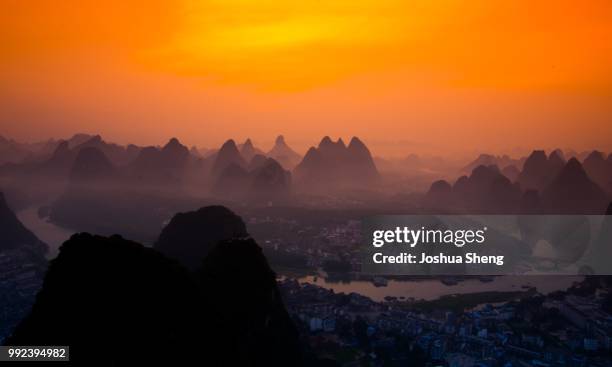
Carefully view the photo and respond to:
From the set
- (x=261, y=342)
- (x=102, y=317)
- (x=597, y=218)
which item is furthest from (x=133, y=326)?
(x=597, y=218)

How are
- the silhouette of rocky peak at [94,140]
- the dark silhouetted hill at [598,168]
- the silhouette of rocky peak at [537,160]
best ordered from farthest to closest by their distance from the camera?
1. the silhouette of rocky peak at [94,140]
2. the dark silhouetted hill at [598,168]
3. the silhouette of rocky peak at [537,160]

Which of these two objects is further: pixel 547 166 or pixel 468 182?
pixel 547 166

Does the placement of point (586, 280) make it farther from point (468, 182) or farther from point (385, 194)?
point (385, 194)

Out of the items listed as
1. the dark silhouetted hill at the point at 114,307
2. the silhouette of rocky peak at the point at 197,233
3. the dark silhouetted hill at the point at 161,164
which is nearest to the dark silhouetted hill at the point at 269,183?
the dark silhouetted hill at the point at 161,164

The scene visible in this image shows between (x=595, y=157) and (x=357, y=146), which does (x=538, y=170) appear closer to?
(x=595, y=157)

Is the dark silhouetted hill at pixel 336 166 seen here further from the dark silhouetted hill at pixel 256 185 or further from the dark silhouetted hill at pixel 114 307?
the dark silhouetted hill at pixel 114 307

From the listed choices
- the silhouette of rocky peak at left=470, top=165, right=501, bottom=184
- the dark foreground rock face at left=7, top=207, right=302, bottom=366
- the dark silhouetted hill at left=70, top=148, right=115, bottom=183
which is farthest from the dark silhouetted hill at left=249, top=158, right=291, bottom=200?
the dark foreground rock face at left=7, top=207, right=302, bottom=366

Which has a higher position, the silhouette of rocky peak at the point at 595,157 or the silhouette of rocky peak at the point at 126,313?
the silhouette of rocky peak at the point at 595,157
